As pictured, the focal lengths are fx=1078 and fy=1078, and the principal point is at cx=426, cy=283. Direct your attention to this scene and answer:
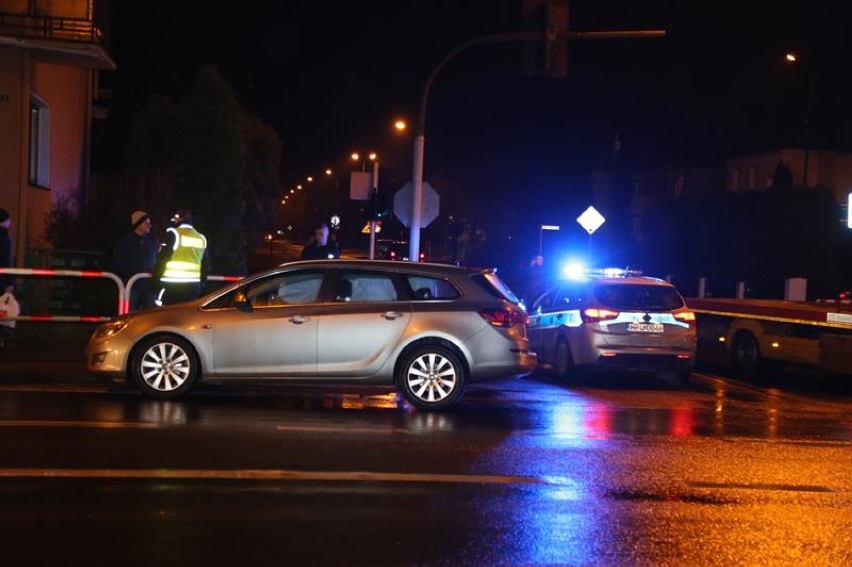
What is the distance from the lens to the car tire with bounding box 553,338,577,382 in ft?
49.3

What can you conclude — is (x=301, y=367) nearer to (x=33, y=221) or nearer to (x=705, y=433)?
(x=705, y=433)

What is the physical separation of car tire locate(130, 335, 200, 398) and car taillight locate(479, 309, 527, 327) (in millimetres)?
3029

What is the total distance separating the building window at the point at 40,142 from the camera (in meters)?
19.9

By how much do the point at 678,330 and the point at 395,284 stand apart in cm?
502

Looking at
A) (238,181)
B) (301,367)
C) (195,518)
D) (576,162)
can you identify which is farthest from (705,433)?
(576,162)

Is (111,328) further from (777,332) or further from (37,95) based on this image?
(777,332)

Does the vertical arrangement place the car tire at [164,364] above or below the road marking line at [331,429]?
above

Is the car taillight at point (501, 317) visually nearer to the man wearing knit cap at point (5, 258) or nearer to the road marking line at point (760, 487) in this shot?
the road marking line at point (760, 487)

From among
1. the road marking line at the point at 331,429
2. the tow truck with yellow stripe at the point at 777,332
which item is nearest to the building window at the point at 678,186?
the tow truck with yellow stripe at the point at 777,332

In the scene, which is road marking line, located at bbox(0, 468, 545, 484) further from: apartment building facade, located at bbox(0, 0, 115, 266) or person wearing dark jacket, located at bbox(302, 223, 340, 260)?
apartment building facade, located at bbox(0, 0, 115, 266)

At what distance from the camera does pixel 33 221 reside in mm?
19281

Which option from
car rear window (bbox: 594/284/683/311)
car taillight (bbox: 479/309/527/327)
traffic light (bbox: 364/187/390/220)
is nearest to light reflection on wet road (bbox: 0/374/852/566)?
car taillight (bbox: 479/309/527/327)

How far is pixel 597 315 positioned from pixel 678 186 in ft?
183

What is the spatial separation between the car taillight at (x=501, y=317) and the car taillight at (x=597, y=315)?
11.2 feet
